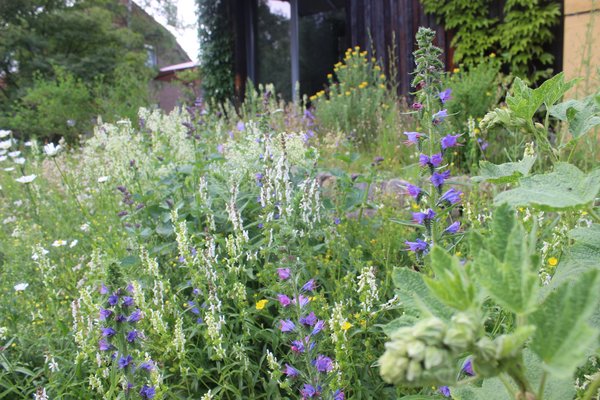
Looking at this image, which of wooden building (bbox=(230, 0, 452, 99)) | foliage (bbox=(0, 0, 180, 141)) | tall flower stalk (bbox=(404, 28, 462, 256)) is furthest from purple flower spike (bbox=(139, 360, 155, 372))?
foliage (bbox=(0, 0, 180, 141))

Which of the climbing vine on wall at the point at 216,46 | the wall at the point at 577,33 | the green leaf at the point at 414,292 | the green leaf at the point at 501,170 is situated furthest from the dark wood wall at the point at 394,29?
the green leaf at the point at 414,292

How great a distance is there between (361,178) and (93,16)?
18.6m

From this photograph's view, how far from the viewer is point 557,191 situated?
622mm

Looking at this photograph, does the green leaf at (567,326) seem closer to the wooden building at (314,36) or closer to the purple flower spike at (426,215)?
the purple flower spike at (426,215)

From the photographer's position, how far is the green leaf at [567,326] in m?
0.40

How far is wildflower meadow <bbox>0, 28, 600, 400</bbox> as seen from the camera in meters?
0.44

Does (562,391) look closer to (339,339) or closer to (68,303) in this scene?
(339,339)

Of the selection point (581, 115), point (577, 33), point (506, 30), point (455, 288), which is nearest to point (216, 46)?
point (506, 30)

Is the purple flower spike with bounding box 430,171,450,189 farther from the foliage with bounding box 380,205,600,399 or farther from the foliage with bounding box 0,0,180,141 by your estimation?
the foliage with bounding box 0,0,180,141

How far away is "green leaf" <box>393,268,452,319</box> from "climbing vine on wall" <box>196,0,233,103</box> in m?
11.3

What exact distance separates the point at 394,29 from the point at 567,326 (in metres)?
8.28

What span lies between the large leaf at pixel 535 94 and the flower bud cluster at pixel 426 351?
1.72 feet

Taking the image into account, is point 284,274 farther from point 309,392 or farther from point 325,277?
point 325,277

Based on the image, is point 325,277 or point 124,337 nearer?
point 124,337
